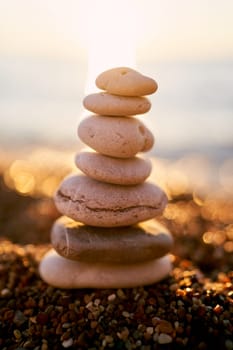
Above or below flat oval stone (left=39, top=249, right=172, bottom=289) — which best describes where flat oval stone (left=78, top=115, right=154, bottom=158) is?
above

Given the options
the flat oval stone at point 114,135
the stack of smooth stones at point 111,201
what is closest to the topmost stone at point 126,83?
the stack of smooth stones at point 111,201

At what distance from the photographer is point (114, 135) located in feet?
13.9

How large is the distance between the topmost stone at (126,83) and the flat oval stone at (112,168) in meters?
0.53

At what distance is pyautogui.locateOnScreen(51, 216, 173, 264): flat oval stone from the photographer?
4.27m

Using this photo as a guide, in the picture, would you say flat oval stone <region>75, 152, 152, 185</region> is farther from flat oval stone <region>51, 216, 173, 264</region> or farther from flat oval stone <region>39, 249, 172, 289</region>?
flat oval stone <region>39, 249, 172, 289</region>

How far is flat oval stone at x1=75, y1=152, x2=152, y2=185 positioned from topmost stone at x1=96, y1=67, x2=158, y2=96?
53 cm

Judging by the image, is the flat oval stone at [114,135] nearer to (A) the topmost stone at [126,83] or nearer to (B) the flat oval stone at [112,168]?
(B) the flat oval stone at [112,168]

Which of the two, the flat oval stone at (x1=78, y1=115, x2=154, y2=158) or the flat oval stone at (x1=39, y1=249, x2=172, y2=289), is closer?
the flat oval stone at (x1=78, y1=115, x2=154, y2=158)

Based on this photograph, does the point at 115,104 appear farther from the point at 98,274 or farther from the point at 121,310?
the point at 121,310

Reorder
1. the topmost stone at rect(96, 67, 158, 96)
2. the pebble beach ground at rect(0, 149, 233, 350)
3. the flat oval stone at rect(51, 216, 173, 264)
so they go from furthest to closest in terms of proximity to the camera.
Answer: the flat oval stone at rect(51, 216, 173, 264) → the topmost stone at rect(96, 67, 158, 96) → the pebble beach ground at rect(0, 149, 233, 350)

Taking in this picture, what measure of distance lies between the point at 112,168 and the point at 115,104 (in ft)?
1.59

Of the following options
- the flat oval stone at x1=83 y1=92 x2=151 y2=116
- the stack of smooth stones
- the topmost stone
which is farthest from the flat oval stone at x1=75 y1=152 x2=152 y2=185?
the topmost stone

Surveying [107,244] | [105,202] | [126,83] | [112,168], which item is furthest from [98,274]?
[126,83]

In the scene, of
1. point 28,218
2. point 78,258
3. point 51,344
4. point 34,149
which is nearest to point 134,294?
point 78,258
